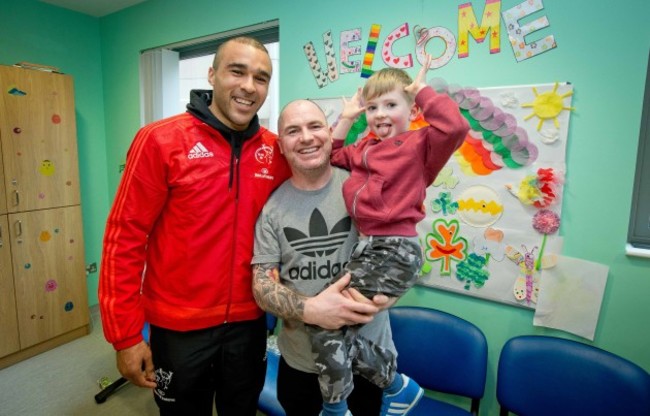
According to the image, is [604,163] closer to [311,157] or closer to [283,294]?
[311,157]

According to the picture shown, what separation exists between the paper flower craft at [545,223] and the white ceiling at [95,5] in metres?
3.57

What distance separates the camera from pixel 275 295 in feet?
3.64

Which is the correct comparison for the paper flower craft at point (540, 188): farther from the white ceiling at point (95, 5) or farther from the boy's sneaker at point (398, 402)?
the white ceiling at point (95, 5)

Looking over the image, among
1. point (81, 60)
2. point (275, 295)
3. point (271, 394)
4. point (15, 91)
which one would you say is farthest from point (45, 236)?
point (275, 295)

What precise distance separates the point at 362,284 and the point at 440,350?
98 cm

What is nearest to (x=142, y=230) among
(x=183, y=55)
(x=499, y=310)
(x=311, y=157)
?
(x=311, y=157)

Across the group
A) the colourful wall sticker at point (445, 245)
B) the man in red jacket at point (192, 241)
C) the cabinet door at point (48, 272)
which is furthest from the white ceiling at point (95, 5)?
the colourful wall sticker at point (445, 245)

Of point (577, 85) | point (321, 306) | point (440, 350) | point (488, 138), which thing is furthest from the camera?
point (440, 350)

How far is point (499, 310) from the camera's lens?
5.81 ft

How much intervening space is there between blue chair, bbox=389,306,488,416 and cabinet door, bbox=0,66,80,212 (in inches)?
115

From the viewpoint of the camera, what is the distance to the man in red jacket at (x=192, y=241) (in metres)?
1.19

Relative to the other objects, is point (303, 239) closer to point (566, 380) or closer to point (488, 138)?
point (488, 138)

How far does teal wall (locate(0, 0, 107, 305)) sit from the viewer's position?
2924 millimetres

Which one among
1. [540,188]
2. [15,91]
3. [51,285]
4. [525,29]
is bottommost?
[51,285]
